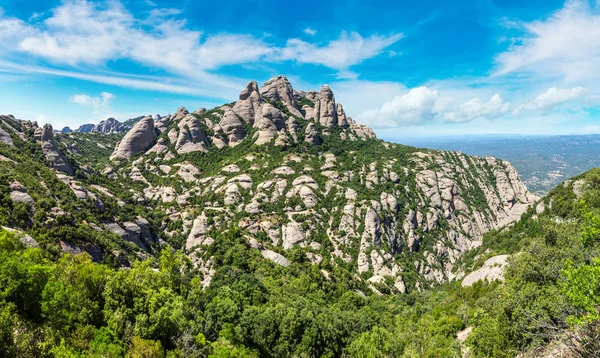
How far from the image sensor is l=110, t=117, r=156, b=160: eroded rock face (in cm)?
16138

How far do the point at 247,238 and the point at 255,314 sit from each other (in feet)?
151

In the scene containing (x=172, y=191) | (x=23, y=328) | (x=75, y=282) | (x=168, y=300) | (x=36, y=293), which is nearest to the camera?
(x=23, y=328)

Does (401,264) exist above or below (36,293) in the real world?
below

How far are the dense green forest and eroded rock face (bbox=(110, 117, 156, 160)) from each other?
121794 millimetres

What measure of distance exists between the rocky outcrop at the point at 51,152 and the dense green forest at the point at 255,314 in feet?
222

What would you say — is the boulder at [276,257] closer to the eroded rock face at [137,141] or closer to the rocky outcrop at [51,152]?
the rocky outcrop at [51,152]

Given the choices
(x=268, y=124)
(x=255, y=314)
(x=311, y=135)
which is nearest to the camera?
(x=255, y=314)

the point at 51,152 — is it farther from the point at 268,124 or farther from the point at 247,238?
the point at 268,124

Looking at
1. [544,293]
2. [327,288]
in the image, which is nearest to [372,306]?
[327,288]

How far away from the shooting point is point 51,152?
10756cm

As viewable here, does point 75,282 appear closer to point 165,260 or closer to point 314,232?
point 165,260

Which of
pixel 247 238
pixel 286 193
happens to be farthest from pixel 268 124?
pixel 247 238

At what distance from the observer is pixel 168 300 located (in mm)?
34219

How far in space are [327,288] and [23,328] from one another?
65.1m
